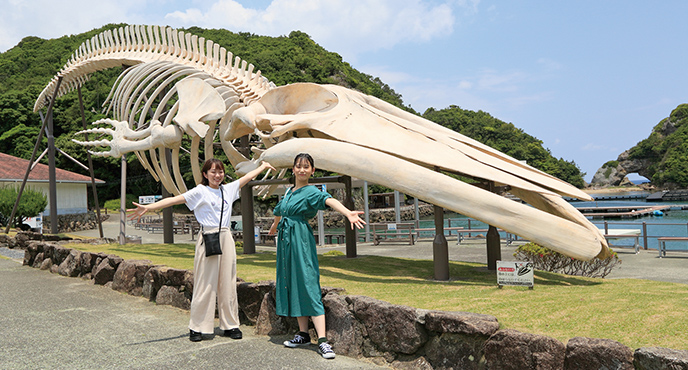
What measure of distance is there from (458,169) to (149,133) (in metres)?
6.89

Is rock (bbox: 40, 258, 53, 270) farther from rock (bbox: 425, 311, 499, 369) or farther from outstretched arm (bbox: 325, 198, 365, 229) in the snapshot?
rock (bbox: 425, 311, 499, 369)

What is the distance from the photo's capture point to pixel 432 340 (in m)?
3.89

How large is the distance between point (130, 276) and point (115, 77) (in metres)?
46.5

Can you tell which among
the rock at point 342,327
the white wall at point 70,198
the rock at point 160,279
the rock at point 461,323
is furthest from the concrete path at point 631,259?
the white wall at point 70,198

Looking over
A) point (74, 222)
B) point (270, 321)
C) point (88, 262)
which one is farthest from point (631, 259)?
point (74, 222)

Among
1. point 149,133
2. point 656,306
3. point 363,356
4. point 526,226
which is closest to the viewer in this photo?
point 656,306

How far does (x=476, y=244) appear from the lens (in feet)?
51.5

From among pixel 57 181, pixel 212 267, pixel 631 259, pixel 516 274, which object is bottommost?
pixel 631 259

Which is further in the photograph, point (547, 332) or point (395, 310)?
point (395, 310)

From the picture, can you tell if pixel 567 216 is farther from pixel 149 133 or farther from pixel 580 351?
pixel 149 133

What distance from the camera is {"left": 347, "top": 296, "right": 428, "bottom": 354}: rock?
12.9ft

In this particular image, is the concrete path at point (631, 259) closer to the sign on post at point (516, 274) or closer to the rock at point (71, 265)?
the sign on post at point (516, 274)

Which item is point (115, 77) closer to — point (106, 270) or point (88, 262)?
point (88, 262)

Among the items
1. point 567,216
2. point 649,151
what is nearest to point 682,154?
point 649,151
